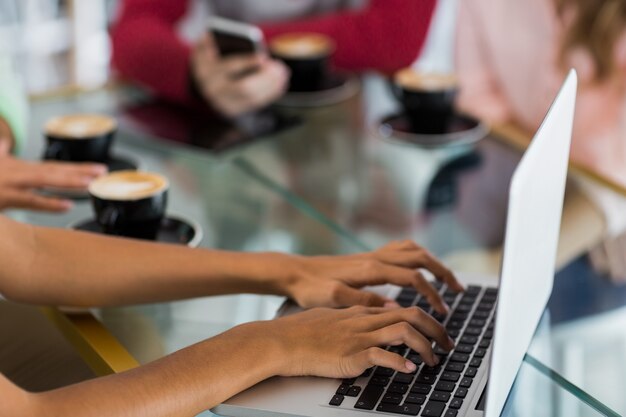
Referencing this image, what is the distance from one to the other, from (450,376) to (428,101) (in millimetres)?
698

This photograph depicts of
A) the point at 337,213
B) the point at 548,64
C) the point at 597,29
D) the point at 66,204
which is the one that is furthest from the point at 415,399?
the point at 548,64

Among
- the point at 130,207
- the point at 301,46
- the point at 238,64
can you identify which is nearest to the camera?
the point at 130,207

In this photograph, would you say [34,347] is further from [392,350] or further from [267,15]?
[267,15]

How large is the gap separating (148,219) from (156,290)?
150 millimetres

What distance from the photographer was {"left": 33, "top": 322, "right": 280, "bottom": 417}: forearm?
2.63ft

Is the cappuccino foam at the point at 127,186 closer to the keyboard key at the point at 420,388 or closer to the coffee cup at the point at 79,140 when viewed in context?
the coffee cup at the point at 79,140

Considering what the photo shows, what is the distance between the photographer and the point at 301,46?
1794 millimetres

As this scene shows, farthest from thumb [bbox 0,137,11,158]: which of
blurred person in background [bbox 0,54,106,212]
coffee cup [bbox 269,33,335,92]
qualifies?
coffee cup [bbox 269,33,335,92]

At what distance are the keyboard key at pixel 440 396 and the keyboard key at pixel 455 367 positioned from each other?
44mm

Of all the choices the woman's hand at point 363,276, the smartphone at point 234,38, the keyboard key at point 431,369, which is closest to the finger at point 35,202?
the woman's hand at point 363,276

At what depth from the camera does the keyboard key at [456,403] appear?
0.82m

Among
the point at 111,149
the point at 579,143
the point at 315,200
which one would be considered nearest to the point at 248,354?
the point at 315,200

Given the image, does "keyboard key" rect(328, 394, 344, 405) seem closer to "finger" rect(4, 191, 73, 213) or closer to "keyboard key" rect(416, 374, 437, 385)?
"keyboard key" rect(416, 374, 437, 385)

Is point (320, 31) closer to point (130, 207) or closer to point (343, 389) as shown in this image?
point (130, 207)
